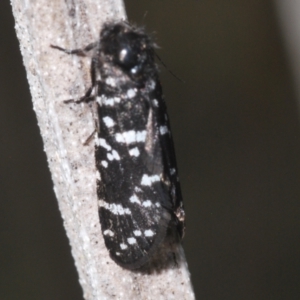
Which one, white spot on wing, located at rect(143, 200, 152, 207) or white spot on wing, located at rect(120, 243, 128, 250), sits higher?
white spot on wing, located at rect(143, 200, 152, 207)

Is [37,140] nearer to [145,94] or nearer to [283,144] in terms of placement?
[145,94]

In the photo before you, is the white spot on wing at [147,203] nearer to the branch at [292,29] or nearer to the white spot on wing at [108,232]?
the white spot on wing at [108,232]

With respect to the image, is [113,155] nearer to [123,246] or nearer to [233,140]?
[123,246]

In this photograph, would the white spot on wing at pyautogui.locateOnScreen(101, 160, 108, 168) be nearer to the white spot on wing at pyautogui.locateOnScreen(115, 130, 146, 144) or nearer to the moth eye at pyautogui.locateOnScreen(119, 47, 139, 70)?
the white spot on wing at pyautogui.locateOnScreen(115, 130, 146, 144)

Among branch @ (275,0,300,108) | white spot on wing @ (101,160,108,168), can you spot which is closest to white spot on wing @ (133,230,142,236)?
white spot on wing @ (101,160,108,168)

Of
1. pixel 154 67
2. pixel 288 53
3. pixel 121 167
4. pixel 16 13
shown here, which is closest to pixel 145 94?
pixel 154 67
